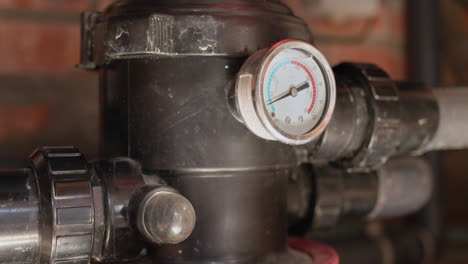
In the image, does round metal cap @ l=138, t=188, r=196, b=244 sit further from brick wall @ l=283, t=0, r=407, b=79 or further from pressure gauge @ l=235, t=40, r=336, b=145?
brick wall @ l=283, t=0, r=407, b=79

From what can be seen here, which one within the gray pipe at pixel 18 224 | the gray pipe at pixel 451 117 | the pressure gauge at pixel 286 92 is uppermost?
the pressure gauge at pixel 286 92

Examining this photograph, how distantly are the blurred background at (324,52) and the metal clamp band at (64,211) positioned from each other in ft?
0.70

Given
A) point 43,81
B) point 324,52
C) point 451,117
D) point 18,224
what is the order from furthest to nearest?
point 324,52, point 43,81, point 451,117, point 18,224

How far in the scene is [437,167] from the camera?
119 centimetres

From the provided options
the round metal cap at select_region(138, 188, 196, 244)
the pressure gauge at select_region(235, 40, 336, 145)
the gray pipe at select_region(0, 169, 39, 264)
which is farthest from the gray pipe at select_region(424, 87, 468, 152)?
the gray pipe at select_region(0, 169, 39, 264)

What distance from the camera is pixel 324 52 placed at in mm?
1193

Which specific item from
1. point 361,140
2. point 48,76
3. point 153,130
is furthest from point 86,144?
point 361,140

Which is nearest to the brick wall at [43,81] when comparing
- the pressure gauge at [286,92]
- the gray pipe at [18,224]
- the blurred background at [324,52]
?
the blurred background at [324,52]

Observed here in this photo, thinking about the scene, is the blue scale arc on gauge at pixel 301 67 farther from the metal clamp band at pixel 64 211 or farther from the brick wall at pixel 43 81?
the brick wall at pixel 43 81

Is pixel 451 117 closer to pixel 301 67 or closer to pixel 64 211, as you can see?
pixel 301 67

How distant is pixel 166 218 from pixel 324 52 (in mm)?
746

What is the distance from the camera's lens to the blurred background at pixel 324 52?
96cm

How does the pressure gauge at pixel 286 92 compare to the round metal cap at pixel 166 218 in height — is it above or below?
above

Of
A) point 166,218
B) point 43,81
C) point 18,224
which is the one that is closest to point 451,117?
point 166,218
